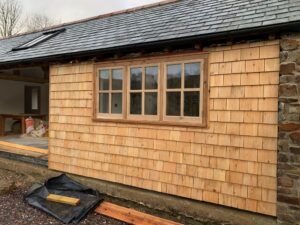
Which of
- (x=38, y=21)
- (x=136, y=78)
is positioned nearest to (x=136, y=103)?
(x=136, y=78)

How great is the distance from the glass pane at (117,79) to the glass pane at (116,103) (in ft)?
0.44

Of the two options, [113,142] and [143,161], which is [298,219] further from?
[113,142]

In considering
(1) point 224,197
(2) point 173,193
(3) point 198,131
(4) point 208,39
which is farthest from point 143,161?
(4) point 208,39

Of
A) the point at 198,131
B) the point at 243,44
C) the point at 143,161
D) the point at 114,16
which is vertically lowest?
the point at 143,161

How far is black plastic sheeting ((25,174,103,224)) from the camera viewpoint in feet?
16.3

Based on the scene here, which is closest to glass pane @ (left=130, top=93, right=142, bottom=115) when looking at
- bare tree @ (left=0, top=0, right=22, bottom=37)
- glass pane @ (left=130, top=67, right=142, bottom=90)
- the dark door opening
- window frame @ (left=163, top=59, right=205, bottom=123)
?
glass pane @ (left=130, top=67, right=142, bottom=90)

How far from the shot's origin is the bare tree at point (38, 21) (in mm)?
34719

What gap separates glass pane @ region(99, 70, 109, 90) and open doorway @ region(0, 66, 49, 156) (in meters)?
4.36

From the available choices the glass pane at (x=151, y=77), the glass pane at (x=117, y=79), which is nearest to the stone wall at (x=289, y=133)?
the glass pane at (x=151, y=77)

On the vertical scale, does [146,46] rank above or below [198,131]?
above

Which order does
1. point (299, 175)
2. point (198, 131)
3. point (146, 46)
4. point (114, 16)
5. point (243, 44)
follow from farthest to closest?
point (114, 16) → point (146, 46) → point (198, 131) → point (243, 44) → point (299, 175)

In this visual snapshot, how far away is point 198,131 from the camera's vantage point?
457 cm

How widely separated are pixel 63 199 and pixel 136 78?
2533 mm

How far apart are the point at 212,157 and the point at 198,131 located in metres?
0.44
